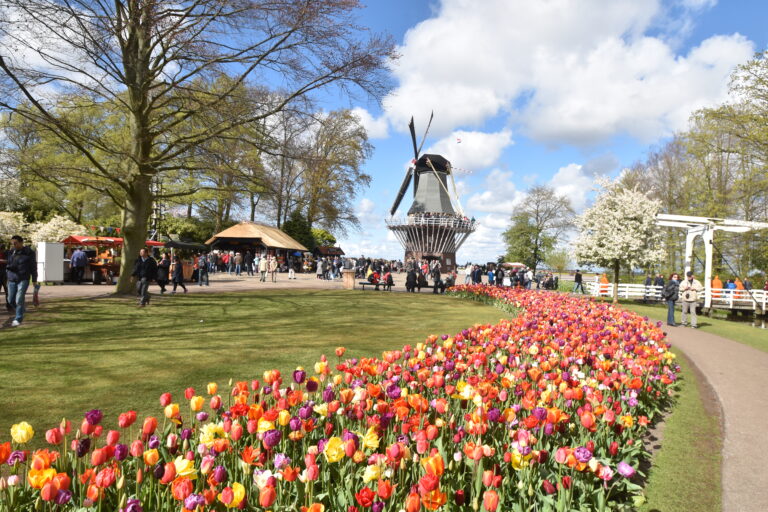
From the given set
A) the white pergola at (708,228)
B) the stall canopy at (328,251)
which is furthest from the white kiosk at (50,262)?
the stall canopy at (328,251)

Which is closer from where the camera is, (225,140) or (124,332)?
(124,332)

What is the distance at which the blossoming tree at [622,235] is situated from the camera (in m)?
24.2

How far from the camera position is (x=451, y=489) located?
263 cm

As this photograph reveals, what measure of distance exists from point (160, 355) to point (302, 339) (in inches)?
103

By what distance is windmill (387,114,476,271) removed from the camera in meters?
56.8

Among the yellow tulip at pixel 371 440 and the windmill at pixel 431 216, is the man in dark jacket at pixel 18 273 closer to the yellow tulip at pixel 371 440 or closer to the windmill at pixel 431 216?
the yellow tulip at pixel 371 440

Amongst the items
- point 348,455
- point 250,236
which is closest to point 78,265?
point 250,236

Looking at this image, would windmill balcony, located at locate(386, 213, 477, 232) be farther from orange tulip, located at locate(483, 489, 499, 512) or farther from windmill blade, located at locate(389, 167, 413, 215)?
orange tulip, located at locate(483, 489, 499, 512)

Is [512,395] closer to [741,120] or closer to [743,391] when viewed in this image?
[743,391]

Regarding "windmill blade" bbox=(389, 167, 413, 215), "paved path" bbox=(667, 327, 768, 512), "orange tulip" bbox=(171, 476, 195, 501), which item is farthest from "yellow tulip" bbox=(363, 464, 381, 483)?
"windmill blade" bbox=(389, 167, 413, 215)

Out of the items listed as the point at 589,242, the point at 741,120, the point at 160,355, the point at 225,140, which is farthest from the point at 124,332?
A: the point at 741,120

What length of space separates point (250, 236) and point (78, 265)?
16452 millimetres

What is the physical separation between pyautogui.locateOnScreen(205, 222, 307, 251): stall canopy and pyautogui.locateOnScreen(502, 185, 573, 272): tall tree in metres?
32.9

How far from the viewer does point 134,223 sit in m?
15.0
